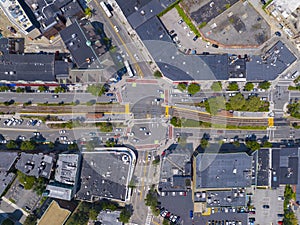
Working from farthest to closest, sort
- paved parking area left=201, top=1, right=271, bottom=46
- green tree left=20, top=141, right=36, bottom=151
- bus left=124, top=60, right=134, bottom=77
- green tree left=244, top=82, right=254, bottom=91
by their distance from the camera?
1. paved parking area left=201, top=1, right=271, bottom=46
2. bus left=124, top=60, right=134, bottom=77
3. green tree left=244, top=82, right=254, bottom=91
4. green tree left=20, top=141, right=36, bottom=151

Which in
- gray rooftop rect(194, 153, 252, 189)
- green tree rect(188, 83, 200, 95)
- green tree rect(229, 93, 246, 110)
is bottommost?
gray rooftop rect(194, 153, 252, 189)

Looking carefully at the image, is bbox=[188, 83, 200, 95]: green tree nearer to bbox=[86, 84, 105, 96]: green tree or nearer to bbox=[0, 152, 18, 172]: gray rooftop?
bbox=[86, 84, 105, 96]: green tree

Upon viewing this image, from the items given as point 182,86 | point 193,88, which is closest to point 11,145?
point 182,86

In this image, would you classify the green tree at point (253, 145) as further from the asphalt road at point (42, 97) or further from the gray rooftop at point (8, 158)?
the gray rooftop at point (8, 158)

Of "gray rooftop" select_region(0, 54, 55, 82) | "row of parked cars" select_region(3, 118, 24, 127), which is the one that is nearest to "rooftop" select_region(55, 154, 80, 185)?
"row of parked cars" select_region(3, 118, 24, 127)

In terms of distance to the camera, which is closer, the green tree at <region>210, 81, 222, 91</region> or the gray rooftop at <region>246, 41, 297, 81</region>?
the gray rooftop at <region>246, 41, 297, 81</region>

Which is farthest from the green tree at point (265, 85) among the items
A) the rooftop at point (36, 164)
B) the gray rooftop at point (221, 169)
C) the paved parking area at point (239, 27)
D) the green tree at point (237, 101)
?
the rooftop at point (36, 164)

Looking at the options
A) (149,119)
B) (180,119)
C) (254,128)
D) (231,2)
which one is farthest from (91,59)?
(254,128)

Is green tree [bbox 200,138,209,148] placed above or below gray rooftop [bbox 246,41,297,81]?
below
